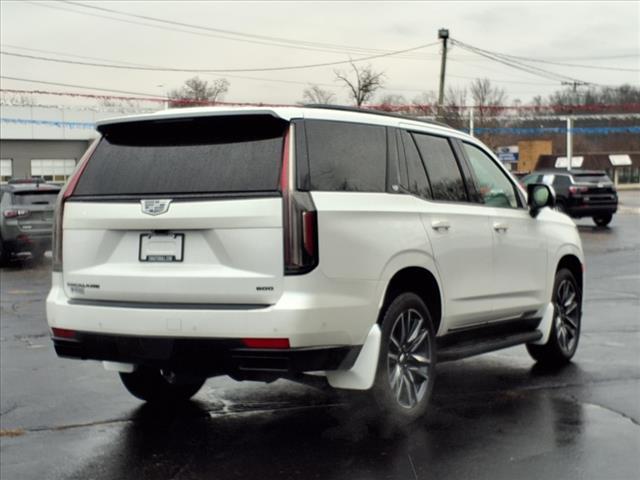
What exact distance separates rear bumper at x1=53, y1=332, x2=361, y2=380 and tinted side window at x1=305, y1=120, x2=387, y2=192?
933 mm

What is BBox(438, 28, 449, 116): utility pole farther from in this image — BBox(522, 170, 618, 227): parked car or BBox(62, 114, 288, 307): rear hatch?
BBox(62, 114, 288, 307): rear hatch

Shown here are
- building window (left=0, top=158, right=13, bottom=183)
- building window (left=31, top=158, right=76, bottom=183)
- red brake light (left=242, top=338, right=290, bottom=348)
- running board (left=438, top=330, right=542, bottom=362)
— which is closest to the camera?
red brake light (left=242, top=338, right=290, bottom=348)

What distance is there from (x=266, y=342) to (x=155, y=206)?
1008 millimetres

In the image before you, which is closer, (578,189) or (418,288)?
(418,288)

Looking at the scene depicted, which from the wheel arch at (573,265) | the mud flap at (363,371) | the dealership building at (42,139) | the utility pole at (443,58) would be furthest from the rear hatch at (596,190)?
the dealership building at (42,139)

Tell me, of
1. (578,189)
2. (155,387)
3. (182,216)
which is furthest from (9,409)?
(578,189)

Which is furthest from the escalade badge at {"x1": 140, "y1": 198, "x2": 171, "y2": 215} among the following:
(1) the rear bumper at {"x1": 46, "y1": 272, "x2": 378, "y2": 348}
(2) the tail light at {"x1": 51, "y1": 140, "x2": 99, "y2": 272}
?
(2) the tail light at {"x1": 51, "y1": 140, "x2": 99, "y2": 272}

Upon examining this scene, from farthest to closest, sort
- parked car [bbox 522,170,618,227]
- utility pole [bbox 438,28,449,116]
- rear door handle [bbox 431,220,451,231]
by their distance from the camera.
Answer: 1. utility pole [bbox 438,28,449,116]
2. parked car [bbox 522,170,618,227]
3. rear door handle [bbox 431,220,451,231]

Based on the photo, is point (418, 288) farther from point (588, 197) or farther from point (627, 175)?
point (627, 175)

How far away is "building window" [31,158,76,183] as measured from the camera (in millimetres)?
63438

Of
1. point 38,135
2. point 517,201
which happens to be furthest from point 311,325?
point 38,135

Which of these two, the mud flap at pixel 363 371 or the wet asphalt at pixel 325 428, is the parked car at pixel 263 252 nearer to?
the mud flap at pixel 363 371

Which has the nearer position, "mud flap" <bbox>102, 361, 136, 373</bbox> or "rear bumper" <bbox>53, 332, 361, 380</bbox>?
"rear bumper" <bbox>53, 332, 361, 380</bbox>

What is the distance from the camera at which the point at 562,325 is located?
820 cm
